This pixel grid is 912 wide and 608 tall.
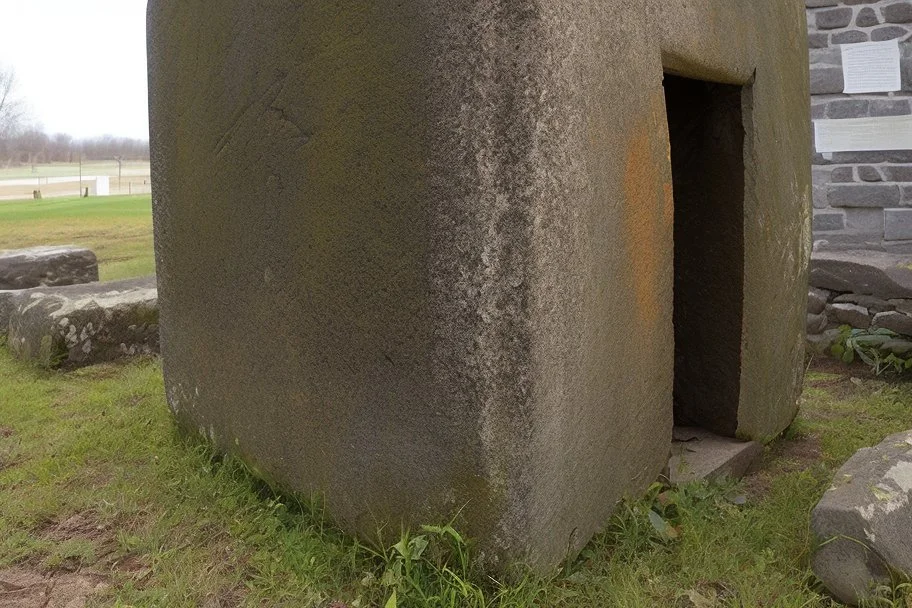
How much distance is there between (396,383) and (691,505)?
1126 millimetres

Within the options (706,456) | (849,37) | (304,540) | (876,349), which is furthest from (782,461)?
(849,37)

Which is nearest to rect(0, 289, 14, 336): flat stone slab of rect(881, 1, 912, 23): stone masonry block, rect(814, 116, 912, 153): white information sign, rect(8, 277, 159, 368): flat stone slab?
rect(8, 277, 159, 368): flat stone slab

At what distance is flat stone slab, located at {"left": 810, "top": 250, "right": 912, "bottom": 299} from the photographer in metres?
4.83

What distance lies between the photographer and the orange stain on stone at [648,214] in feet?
7.39

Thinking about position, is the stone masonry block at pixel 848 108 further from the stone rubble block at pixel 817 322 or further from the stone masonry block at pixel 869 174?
the stone rubble block at pixel 817 322

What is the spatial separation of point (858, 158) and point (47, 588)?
5.96 m

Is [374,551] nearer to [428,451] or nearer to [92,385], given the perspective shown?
[428,451]

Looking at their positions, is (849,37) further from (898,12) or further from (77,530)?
(77,530)

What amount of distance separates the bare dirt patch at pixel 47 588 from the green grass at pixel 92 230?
613 cm

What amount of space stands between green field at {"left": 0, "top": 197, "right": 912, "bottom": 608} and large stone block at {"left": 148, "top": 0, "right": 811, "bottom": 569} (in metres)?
0.10

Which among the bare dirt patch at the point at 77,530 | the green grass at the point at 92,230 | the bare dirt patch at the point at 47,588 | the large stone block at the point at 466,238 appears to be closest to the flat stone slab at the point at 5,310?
the green grass at the point at 92,230

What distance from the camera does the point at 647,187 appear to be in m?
2.32

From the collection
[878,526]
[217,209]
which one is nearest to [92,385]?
[217,209]

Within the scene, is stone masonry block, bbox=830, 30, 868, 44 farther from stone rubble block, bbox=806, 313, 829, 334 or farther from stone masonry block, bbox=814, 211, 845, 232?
stone rubble block, bbox=806, 313, 829, 334
